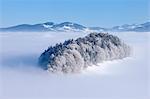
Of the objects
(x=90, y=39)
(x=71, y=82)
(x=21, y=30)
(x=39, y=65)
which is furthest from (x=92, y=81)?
(x=21, y=30)

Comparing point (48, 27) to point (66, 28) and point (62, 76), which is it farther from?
point (62, 76)

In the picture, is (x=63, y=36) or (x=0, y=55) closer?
(x=0, y=55)

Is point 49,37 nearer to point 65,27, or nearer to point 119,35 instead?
point 65,27

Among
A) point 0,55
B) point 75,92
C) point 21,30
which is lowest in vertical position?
point 75,92

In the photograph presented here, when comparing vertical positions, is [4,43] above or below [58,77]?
above

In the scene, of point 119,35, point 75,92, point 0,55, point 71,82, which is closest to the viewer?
point 75,92

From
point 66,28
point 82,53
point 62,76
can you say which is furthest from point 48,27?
point 62,76

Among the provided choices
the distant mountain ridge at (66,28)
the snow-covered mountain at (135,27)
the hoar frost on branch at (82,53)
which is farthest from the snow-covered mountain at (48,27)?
the snow-covered mountain at (135,27)
